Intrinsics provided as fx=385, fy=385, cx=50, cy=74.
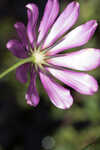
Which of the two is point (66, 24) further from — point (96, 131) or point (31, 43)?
point (96, 131)

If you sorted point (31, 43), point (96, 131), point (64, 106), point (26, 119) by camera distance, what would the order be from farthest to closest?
point (26, 119)
point (96, 131)
point (31, 43)
point (64, 106)

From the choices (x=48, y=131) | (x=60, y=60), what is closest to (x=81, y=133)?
(x=48, y=131)

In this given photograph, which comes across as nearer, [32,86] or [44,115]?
[32,86]

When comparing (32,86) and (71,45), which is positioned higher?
(71,45)

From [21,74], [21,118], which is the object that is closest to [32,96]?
[21,74]

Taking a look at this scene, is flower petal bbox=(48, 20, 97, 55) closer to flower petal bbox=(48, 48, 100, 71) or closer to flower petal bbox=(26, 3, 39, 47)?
flower petal bbox=(48, 48, 100, 71)

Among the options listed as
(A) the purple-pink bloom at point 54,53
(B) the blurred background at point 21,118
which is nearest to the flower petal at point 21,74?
(A) the purple-pink bloom at point 54,53

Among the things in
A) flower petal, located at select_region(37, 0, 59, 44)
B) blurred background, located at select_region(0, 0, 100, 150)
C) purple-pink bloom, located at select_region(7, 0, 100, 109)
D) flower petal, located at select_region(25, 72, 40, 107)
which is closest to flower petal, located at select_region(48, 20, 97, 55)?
purple-pink bloom, located at select_region(7, 0, 100, 109)
